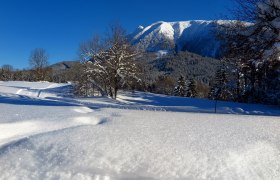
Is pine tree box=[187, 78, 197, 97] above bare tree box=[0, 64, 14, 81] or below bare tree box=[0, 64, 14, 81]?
below

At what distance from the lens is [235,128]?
6.46 metres

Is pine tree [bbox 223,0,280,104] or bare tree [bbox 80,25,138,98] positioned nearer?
pine tree [bbox 223,0,280,104]

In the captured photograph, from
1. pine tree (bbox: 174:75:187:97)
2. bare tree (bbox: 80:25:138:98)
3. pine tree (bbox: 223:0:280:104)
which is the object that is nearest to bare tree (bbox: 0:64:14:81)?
pine tree (bbox: 174:75:187:97)

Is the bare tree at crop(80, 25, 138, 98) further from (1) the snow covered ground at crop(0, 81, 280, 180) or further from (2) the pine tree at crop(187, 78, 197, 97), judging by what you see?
(2) the pine tree at crop(187, 78, 197, 97)

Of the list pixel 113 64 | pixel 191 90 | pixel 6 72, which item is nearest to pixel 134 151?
pixel 113 64

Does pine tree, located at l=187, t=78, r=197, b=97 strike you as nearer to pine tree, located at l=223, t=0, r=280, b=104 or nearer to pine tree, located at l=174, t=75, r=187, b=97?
pine tree, located at l=174, t=75, r=187, b=97

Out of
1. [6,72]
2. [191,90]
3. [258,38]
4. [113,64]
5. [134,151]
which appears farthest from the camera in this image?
[6,72]

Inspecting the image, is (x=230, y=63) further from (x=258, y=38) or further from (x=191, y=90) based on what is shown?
(x=191, y=90)

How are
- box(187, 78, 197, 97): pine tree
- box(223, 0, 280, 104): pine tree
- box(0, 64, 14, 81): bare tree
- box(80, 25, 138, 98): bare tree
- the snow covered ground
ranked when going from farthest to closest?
box(0, 64, 14, 81): bare tree → box(187, 78, 197, 97): pine tree → box(80, 25, 138, 98): bare tree → box(223, 0, 280, 104): pine tree → the snow covered ground

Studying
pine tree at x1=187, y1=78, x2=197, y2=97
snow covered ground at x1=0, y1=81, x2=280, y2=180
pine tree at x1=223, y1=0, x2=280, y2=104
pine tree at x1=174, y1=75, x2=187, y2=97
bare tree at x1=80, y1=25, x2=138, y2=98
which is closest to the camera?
snow covered ground at x1=0, y1=81, x2=280, y2=180

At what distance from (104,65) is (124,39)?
3.52m

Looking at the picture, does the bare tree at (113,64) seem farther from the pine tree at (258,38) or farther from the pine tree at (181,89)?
the pine tree at (181,89)

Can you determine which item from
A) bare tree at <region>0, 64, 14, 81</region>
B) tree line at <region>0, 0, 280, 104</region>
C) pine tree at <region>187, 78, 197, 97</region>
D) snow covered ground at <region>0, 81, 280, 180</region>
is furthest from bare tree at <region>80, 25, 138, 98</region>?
bare tree at <region>0, 64, 14, 81</region>

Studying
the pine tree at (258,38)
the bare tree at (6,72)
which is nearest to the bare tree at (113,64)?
the pine tree at (258,38)
